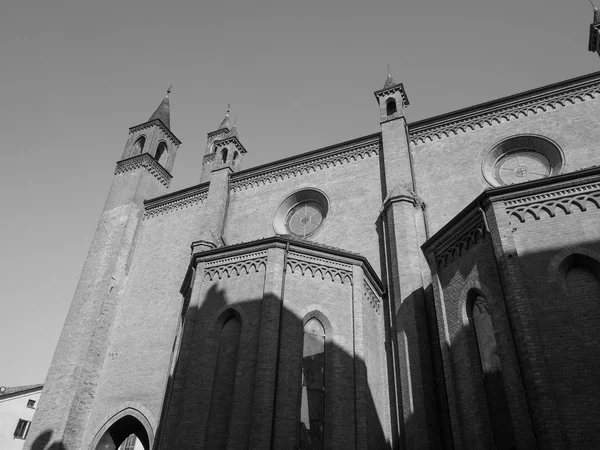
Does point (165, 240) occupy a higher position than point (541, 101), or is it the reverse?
point (541, 101)

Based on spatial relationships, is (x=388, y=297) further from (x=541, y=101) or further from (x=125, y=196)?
(x=125, y=196)

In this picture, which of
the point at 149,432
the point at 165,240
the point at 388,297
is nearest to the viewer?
the point at 388,297

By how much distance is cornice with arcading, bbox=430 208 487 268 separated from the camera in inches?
427

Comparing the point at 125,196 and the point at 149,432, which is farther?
the point at 125,196

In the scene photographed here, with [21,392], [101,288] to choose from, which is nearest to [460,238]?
[101,288]

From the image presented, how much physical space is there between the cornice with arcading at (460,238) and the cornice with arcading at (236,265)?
4.66 metres

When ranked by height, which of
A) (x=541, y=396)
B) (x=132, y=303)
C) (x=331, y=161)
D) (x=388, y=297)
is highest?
(x=331, y=161)

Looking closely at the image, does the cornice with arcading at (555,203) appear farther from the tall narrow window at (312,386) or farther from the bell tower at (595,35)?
the bell tower at (595,35)

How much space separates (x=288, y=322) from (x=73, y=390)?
9584 mm

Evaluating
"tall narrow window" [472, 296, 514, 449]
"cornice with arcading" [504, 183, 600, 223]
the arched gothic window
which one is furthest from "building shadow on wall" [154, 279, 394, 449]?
the arched gothic window

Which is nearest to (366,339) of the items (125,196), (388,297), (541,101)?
(388,297)

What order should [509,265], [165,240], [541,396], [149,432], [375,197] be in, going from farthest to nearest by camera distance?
[165,240], [375,197], [149,432], [509,265], [541,396]

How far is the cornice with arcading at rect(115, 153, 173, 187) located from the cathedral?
241cm

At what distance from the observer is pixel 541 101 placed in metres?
15.8
